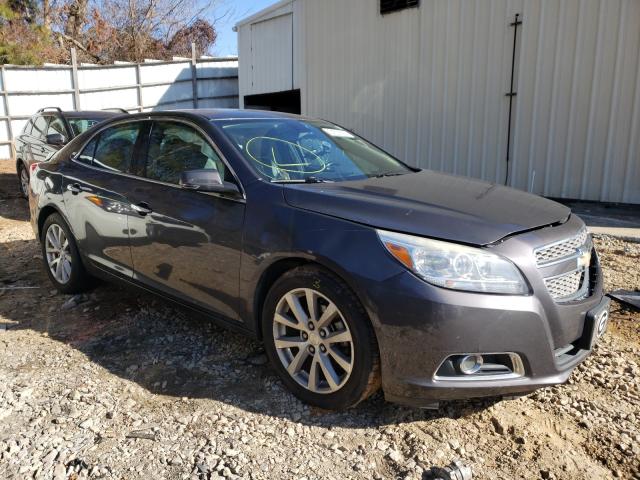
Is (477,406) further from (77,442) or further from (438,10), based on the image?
(438,10)

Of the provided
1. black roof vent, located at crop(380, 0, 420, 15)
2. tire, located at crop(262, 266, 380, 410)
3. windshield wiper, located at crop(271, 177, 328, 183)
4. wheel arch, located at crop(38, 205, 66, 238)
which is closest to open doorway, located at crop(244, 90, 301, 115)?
black roof vent, located at crop(380, 0, 420, 15)

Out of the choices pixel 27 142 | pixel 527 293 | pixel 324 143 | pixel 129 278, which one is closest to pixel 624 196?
pixel 324 143

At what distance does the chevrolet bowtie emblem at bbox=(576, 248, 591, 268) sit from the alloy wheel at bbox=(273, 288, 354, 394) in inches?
48.0

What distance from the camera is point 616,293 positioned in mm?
4039

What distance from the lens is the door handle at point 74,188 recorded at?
165 inches

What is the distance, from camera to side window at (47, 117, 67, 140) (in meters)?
7.93

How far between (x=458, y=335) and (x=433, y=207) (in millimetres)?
660

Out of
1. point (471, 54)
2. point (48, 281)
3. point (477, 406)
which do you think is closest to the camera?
point (477, 406)

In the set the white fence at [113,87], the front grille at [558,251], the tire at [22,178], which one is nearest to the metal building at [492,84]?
the front grille at [558,251]

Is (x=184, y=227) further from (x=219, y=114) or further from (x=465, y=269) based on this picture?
(x=465, y=269)

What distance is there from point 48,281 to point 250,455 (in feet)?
11.2

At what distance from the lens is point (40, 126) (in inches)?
343

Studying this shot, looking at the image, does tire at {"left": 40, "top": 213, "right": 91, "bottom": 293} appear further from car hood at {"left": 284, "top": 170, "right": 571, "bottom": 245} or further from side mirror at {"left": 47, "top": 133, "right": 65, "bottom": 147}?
side mirror at {"left": 47, "top": 133, "right": 65, "bottom": 147}

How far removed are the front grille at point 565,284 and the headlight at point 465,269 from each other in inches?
7.2
